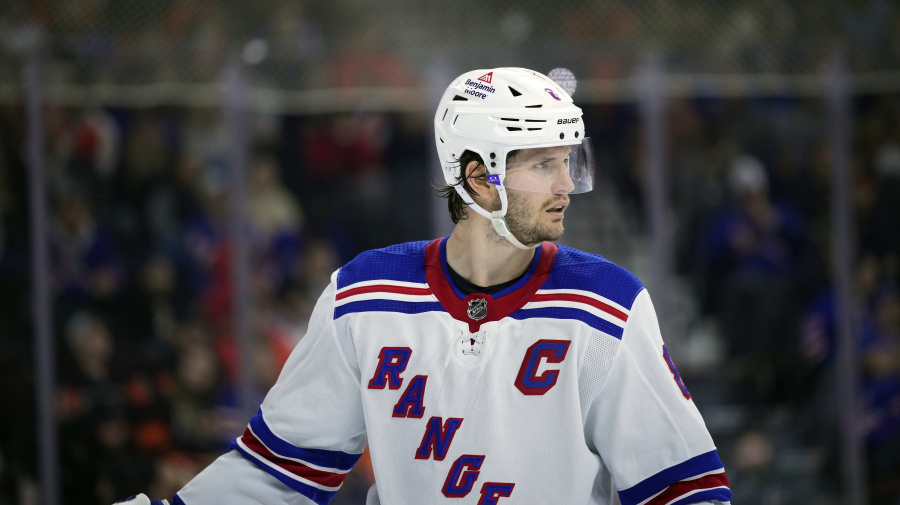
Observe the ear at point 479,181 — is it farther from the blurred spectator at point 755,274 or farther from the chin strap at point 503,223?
the blurred spectator at point 755,274

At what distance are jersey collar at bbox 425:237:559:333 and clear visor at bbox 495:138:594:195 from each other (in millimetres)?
142

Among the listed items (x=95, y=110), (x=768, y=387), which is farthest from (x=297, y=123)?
(x=768, y=387)

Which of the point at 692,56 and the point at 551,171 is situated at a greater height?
the point at 692,56

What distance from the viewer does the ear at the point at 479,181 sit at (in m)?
2.12

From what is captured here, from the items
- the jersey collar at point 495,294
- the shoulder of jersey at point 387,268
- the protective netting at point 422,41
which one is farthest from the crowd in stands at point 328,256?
the jersey collar at point 495,294

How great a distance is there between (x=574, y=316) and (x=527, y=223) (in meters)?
0.21

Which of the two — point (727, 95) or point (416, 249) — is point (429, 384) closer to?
point (416, 249)

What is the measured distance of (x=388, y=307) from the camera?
2082mm

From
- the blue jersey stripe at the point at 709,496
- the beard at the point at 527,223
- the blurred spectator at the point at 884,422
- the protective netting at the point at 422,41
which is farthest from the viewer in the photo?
the blurred spectator at the point at 884,422

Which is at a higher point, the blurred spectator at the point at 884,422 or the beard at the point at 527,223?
the beard at the point at 527,223

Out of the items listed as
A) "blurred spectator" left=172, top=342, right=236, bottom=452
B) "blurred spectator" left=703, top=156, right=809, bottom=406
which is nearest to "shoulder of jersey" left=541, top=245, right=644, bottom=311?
"blurred spectator" left=172, top=342, right=236, bottom=452

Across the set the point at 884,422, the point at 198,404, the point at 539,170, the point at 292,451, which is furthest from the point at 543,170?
the point at 884,422

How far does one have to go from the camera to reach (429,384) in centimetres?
203

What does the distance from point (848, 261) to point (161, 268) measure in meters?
2.95
